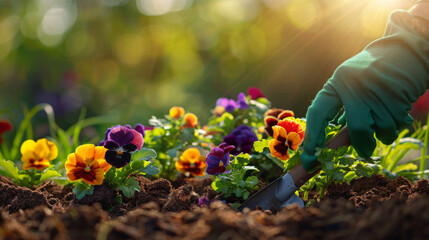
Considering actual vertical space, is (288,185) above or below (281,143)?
below

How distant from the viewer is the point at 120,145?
173 centimetres

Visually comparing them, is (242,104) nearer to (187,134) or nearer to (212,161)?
(187,134)

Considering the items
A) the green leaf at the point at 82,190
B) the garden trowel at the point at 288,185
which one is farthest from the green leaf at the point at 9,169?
the garden trowel at the point at 288,185

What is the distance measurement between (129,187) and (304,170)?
29.4 inches

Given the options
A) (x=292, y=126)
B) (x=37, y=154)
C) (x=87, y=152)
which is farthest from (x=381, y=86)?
(x=37, y=154)

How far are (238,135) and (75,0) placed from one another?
19.5ft

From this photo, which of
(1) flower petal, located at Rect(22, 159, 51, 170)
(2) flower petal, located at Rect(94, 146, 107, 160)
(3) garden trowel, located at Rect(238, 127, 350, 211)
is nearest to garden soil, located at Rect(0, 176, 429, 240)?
(3) garden trowel, located at Rect(238, 127, 350, 211)

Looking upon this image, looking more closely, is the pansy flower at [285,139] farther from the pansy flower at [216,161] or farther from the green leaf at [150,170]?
the green leaf at [150,170]

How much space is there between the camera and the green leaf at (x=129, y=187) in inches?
67.3

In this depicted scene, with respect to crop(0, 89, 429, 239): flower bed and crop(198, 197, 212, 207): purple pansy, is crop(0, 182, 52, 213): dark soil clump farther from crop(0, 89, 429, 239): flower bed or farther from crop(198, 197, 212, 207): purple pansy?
crop(198, 197, 212, 207): purple pansy

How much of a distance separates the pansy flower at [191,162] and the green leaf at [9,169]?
82 cm

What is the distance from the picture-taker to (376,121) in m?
1.41

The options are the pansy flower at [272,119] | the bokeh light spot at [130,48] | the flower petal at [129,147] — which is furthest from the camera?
the bokeh light spot at [130,48]

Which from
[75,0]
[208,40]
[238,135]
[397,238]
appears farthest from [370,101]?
[75,0]
